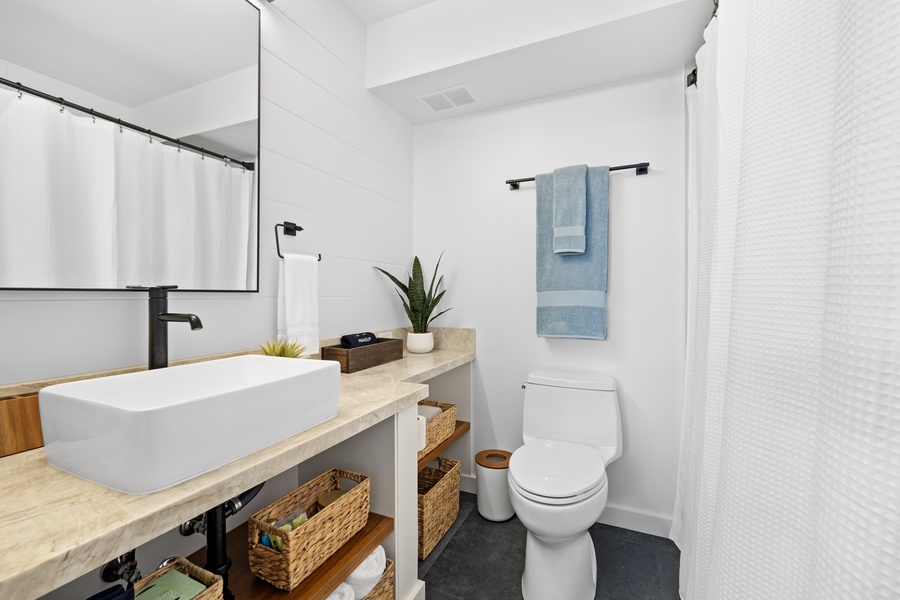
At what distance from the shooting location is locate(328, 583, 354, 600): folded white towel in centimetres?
113

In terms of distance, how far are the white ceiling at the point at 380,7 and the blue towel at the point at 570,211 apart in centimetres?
112

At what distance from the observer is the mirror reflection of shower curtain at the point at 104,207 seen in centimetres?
89

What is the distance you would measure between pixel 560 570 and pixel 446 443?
2.45 feet

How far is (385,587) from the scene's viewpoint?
4.16 feet

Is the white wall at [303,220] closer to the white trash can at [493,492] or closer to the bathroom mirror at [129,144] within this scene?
the bathroom mirror at [129,144]

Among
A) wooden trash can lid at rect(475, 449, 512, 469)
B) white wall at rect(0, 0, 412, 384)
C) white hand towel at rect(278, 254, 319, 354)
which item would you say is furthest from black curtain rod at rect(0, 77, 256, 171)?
wooden trash can lid at rect(475, 449, 512, 469)

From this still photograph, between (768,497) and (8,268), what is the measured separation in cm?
146

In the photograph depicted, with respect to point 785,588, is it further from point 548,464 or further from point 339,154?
point 339,154

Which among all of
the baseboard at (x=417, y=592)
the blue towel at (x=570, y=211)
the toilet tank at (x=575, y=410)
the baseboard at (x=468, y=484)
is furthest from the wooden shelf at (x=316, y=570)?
the blue towel at (x=570, y=211)

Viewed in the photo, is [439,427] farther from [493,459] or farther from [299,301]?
[299,301]

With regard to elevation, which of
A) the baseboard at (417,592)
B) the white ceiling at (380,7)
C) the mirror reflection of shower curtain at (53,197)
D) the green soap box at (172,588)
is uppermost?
the white ceiling at (380,7)

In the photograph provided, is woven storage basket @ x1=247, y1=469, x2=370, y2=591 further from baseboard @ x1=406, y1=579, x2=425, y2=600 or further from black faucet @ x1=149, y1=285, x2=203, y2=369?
black faucet @ x1=149, y1=285, x2=203, y2=369

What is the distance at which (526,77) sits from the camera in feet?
6.51

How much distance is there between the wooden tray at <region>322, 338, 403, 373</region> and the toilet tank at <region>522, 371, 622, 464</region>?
0.74 metres
